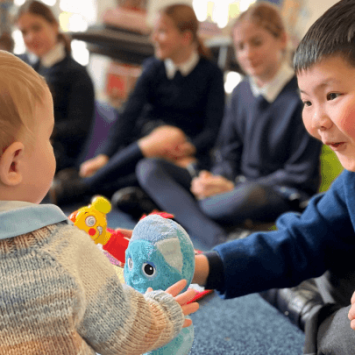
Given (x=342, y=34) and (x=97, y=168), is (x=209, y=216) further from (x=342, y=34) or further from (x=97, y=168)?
(x=342, y=34)

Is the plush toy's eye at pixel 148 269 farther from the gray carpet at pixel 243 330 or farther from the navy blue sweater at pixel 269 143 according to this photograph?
the navy blue sweater at pixel 269 143

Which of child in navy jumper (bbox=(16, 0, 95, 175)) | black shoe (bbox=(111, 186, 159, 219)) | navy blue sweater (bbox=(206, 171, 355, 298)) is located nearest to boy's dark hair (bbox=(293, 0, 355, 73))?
navy blue sweater (bbox=(206, 171, 355, 298))

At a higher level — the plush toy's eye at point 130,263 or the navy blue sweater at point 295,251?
the plush toy's eye at point 130,263

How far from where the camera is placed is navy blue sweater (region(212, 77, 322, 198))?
45.7 inches

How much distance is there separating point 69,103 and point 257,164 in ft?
2.92

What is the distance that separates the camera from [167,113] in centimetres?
166

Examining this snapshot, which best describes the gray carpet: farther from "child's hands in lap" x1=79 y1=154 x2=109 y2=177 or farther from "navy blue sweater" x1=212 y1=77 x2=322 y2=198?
"child's hands in lap" x1=79 y1=154 x2=109 y2=177

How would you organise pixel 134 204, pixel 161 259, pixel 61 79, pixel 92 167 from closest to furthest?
pixel 161 259 < pixel 134 204 < pixel 92 167 < pixel 61 79

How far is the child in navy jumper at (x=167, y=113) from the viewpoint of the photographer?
149 cm

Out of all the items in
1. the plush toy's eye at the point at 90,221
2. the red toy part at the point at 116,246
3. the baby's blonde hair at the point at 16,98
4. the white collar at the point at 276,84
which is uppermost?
the baby's blonde hair at the point at 16,98

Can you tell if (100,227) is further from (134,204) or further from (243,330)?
(134,204)

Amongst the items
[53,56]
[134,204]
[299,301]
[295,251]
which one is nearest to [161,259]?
[295,251]

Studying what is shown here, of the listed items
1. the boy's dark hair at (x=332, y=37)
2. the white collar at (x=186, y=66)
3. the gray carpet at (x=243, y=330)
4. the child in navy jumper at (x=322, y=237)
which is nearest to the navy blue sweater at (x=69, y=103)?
the white collar at (x=186, y=66)

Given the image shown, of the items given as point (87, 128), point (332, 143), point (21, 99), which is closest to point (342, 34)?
point (332, 143)
